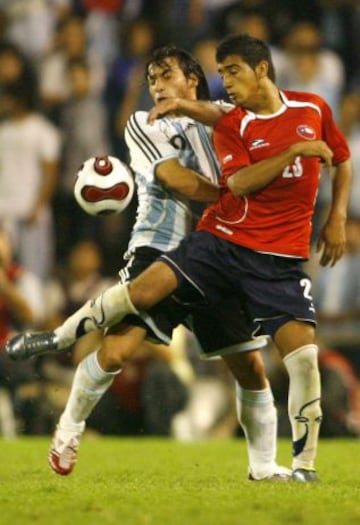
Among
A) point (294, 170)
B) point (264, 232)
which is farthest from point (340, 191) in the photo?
point (264, 232)

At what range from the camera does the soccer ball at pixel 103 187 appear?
24.8 feet

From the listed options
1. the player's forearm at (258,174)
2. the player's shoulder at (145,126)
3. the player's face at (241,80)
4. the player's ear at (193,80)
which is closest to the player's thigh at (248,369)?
the player's forearm at (258,174)

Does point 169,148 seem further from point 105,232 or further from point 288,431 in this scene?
point 105,232

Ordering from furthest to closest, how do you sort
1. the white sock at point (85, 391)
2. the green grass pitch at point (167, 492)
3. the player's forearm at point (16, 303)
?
the player's forearm at point (16, 303)
the white sock at point (85, 391)
the green grass pitch at point (167, 492)

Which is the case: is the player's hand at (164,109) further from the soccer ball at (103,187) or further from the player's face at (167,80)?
the soccer ball at (103,187)

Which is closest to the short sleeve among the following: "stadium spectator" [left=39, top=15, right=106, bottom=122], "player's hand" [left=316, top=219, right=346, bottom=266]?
"player's hand" [left=316, top=219, right=346, bottom=266]

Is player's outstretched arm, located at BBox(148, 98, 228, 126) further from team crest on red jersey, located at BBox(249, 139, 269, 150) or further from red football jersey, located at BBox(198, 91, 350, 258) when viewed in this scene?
team crest on red jersey, located at BBox(249, 139, 269, 150)

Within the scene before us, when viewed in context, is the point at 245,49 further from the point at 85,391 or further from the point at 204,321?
the point at 85,391

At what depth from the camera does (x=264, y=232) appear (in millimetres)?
7074

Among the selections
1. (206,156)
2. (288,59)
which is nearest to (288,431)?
(288,59)

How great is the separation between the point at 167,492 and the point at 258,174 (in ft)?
4.98

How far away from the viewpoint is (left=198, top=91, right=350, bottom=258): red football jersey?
23.1ft

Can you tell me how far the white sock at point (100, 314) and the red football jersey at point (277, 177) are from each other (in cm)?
58

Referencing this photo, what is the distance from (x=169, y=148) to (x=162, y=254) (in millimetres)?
544
